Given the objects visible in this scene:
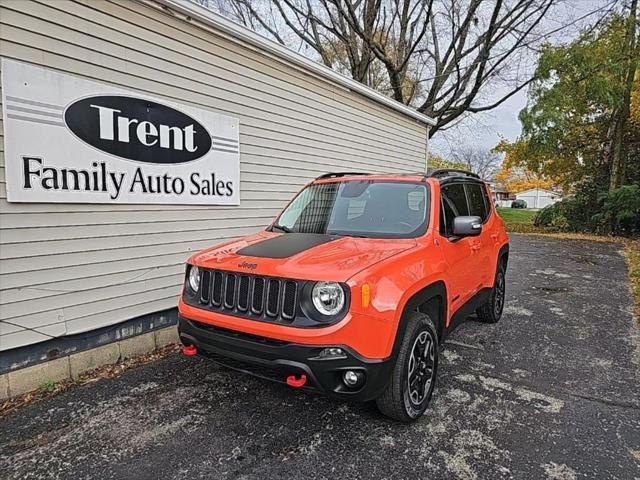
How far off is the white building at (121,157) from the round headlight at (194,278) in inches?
50.1

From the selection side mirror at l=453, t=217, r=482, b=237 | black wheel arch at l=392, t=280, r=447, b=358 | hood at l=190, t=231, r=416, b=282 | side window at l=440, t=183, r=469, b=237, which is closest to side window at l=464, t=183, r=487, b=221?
side window at l=440, t=183, r=469, b=237

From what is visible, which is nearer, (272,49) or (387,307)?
(387,307)

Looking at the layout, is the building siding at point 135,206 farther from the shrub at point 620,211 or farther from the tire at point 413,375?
the shrub at point 620,211

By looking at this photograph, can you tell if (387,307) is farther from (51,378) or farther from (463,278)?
(51,378)

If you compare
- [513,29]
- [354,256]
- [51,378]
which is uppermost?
[513,29]

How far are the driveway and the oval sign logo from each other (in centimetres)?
214

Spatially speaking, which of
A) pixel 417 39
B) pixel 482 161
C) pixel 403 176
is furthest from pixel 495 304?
pixel 482 161

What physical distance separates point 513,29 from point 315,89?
12.3 meters

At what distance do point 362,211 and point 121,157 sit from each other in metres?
2.38

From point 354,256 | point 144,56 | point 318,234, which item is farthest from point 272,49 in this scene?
point 354,256

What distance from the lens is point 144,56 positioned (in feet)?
13.4

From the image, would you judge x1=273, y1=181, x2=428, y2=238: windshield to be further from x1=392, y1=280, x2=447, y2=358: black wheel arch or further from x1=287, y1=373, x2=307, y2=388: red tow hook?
x1=287, y1=373, x2=307, y2=388: red tow hook

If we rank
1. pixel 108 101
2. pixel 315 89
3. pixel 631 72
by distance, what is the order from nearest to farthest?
pixel 108 101 → pixel 315 89 → pixel 631 72

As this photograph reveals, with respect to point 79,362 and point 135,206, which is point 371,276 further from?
point 79,362
